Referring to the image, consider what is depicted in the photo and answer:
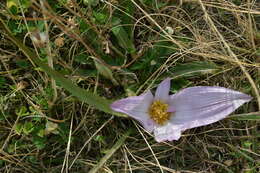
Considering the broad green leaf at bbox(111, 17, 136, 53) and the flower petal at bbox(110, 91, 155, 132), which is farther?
the broad green leaf at bbox(111, 17, 136, 53)

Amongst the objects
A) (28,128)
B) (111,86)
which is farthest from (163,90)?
(28,128)

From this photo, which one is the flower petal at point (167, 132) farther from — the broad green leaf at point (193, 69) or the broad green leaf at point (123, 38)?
the broad green leaf at point (123, 38)

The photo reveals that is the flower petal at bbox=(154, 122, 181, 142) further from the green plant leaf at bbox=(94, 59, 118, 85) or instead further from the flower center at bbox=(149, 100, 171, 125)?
the green plant leaf at bbox=(94, 59, 118, 85)

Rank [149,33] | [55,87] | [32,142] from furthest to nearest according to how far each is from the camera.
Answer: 1. [149,33]
2. [32,142]
3. [55,87]

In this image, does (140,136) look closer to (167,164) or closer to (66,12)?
(167,164)

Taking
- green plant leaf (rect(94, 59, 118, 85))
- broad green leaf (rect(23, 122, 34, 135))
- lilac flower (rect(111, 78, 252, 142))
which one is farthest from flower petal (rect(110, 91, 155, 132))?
broad green leaf (rect(23, 122, 34, 135))

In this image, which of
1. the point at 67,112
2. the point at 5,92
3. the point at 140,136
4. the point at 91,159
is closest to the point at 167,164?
the point at 140,136

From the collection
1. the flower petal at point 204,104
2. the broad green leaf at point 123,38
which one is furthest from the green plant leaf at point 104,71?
the flower petal at point 204,104
